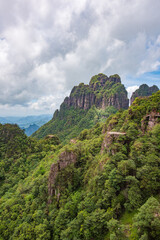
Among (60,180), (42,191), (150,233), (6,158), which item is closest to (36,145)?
(6,158)

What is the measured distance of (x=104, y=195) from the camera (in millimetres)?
17438

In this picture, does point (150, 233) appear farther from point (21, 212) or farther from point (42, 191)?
point (21, 212)

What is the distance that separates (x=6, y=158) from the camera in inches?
2346

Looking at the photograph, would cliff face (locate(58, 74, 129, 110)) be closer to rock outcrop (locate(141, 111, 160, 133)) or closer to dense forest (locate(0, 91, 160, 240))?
dense forest (locate(0, 91, 160, 240))

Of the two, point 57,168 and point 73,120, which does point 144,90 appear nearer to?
point 73,120

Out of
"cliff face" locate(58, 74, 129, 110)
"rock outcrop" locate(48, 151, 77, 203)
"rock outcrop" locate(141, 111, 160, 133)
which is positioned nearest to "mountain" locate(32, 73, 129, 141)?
"cliff face" locate(58, 74, 129, 110)

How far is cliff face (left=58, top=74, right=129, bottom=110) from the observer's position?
442 ft

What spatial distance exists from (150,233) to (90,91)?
15043cm

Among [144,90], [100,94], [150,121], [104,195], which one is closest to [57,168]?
[104,195]

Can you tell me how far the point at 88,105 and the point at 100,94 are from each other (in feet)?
64.8

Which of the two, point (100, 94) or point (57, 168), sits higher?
point (100, 94)

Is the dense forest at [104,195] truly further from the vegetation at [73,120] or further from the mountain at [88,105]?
the mountain at [88,105]

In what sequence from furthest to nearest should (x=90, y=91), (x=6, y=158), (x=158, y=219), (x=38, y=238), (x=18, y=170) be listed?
(x=90, y=91), (x=6, y=158), (x=18, y=170), (x=38, y=238), (x=158, y=219)

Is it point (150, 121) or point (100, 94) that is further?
point (100, 94)
